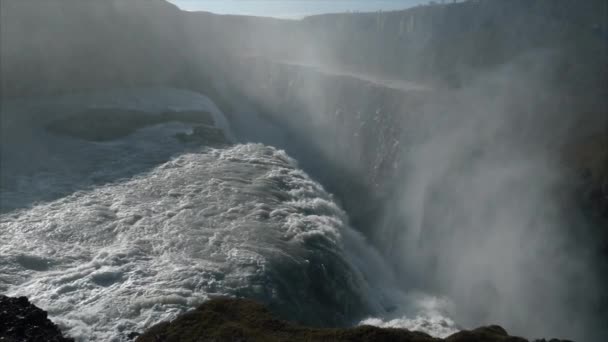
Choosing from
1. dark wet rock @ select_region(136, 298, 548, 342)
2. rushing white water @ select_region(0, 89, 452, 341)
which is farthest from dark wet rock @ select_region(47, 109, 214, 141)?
dark wet rock @ select_region(136, 298, 548, 342)

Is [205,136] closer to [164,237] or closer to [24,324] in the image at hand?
[164,237]

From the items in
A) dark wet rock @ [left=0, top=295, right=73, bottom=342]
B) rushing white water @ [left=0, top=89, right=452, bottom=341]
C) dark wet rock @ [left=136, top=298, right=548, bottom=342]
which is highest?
rushing white water @ [left=0, top=89, right=452, bottom=341]

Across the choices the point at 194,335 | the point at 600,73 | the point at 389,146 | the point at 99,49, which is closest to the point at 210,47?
the point at 99,49

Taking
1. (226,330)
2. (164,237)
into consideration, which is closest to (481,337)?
(226,330)

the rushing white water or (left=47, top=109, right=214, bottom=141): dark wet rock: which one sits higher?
(left=47, top=109, right=214, bottom=141): dark wet rock

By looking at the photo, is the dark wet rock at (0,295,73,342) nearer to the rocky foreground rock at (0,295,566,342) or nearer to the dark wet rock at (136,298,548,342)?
the rocky foreground rock at (0,295,566,342)

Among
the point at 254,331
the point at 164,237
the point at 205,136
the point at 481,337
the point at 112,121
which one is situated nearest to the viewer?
the point at 481,337

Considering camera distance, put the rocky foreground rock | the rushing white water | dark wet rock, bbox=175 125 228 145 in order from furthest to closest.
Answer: dark wet rock, bbox=175 125 228 145 < the rushing white water < the rocky foreground rock
